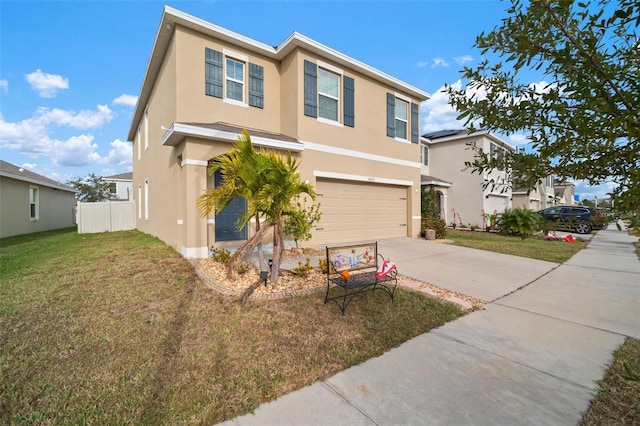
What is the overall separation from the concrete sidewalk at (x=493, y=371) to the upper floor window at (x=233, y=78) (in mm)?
8738

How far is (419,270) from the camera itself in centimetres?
721

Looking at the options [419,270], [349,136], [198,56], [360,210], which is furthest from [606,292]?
[198,56]

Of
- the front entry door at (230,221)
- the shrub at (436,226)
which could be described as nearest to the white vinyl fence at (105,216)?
the front entry door at (230,221)

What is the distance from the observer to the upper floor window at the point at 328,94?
9734 mm

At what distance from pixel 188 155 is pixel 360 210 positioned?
656 cm

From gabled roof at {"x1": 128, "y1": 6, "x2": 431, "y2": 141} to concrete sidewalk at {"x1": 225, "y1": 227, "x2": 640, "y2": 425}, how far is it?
8682mm

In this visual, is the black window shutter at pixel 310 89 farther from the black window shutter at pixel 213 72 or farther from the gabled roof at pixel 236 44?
the black window shutter at pixel 213 72

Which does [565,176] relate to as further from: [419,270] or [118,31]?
[118,31]

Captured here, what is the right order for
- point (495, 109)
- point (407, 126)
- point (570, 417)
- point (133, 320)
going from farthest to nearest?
1. point (407, 126)
2. point (133, 320)
3. point (570, 417)
4. point (495, 109)

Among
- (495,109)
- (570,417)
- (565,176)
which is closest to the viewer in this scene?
(565,176)

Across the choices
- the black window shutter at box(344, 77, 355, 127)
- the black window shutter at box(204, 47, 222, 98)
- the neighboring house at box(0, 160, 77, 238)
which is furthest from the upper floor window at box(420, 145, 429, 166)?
the neighboring house at box(0, 160, 77, 238)

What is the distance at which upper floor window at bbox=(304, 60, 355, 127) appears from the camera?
973cm

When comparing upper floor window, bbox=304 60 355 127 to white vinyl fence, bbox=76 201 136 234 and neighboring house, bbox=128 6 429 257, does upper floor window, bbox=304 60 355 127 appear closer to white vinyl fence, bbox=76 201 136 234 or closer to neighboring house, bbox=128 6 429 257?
neighboring house, bbox=128 6 429 257

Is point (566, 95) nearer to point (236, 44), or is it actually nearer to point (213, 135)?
point (213, 135)
